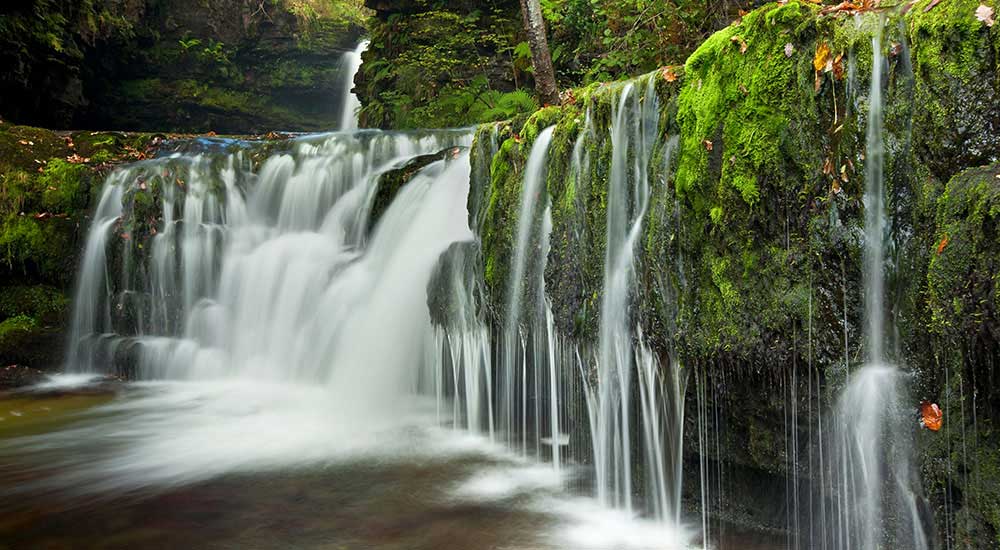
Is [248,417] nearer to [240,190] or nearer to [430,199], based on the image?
[430,199]

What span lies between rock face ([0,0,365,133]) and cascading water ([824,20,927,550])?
1480 cm

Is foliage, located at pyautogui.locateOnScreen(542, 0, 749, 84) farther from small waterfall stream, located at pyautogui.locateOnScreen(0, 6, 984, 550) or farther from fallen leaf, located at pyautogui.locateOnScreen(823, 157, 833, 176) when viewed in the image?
fallen leaf, located at pyautogui.locateOnScreen(823, 157, 833, 176)

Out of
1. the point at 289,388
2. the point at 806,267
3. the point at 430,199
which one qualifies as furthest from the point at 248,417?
the point at 806,267

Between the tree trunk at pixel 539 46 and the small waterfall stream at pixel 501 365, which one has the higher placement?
the tree trunk at pixel 539 46

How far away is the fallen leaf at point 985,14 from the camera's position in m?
2.58

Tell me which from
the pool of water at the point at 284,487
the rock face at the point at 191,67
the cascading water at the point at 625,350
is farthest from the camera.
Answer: the rock face at the point at 191,67

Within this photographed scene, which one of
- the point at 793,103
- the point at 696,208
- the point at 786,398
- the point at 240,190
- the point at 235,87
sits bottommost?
the point at 786,398

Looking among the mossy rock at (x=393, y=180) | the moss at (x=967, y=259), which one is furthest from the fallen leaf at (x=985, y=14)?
the mossy rock at (x=393, y=180)

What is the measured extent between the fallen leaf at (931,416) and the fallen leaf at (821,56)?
1.59 meters

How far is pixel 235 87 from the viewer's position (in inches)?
711

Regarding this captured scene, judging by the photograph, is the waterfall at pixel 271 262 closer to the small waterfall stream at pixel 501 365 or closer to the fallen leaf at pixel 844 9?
the small waterfall stream at pixel 501 365

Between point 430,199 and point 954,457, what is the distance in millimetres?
5920

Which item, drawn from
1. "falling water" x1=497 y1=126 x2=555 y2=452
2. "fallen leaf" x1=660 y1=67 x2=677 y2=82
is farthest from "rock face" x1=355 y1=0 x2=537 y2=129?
"fallen leaf" x1=660 y1=67 x2=677 y2=82

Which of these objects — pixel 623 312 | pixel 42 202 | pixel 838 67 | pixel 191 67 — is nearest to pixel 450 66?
pixel 42 202
